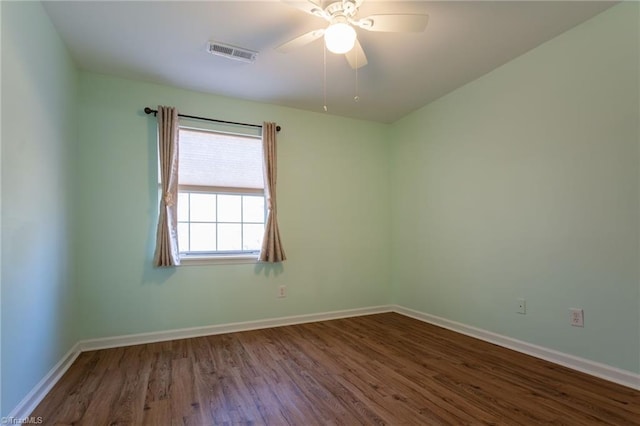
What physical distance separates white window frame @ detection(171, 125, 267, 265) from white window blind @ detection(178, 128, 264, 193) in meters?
0.01

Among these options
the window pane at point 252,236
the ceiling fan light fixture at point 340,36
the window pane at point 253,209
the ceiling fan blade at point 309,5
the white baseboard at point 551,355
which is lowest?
the white baseboard at point 551,355

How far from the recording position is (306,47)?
2623mm

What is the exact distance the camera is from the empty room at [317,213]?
6.47ft

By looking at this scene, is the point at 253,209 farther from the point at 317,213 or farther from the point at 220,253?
the point at 317,213

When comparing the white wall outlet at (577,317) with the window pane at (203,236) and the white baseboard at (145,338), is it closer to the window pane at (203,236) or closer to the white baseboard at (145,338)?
the white baseboard at (145,338)

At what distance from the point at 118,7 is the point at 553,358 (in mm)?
4038

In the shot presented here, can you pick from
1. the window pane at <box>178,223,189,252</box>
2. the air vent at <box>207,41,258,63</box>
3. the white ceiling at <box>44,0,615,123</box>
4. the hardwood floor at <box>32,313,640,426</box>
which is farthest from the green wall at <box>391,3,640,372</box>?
the window pane at <box>178,223,189,252</box>

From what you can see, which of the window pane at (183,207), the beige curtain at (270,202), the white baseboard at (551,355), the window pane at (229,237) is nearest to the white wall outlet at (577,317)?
the white baseboard at (551,355)

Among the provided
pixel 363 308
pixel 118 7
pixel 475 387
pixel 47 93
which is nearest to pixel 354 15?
pixel 118 7

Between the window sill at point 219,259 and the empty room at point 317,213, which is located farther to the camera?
the window sill at point 219,259

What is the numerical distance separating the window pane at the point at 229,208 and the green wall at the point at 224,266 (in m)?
0.48

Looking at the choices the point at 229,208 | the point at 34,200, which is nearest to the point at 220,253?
the point at 229,208

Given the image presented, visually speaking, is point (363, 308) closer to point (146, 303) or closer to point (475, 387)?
point (475, 387)

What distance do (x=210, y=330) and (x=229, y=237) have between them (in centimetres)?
98
